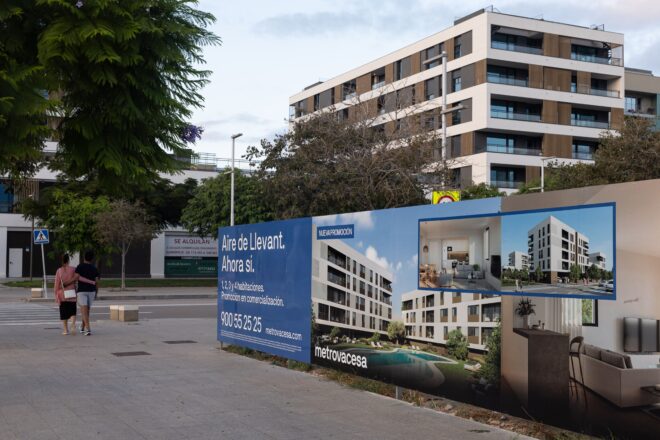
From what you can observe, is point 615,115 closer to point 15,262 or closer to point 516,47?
point 516,47

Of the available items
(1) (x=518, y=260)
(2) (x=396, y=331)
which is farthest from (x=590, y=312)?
(2) (x=396, y=331)

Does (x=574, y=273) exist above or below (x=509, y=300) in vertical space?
above

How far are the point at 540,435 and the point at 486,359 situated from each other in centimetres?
92

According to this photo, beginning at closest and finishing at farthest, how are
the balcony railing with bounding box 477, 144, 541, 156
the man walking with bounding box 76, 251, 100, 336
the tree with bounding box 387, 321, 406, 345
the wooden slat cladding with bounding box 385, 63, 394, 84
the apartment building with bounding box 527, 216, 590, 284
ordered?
the apartment building with bounding box 527, 216, 590, 284 → the tree with bounding box 387, 321, 406, 345 → the man walking with bounding box 76, 251, 100, 336 → the balcony railing with bounding box 477, 144, 541, 156 → the wooden slat cladding with bounding box 385, 63, 394, 84

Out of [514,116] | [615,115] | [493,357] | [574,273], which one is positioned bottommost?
[493,357]

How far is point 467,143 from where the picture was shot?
182 feet

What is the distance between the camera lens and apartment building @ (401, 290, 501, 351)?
24.5ft

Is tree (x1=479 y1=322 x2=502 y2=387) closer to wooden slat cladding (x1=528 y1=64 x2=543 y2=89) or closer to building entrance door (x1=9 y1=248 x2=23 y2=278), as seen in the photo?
wooden slat cladding (x1=528 y1=64 x2=543 y2=89)

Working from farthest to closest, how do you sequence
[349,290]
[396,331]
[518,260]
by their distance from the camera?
[349,290], [396,331], [518,260]

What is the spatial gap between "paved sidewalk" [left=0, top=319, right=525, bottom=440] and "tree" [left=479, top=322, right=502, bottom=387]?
538 mm

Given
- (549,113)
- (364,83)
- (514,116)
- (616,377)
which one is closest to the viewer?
(616,377)

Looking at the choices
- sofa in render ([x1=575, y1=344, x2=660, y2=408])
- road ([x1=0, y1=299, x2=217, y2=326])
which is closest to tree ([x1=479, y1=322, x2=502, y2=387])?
sofa in render ([x1=575, y1=344, x2=660, y2=408])

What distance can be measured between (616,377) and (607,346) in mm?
267

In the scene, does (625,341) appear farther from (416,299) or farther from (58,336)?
(58,336)
